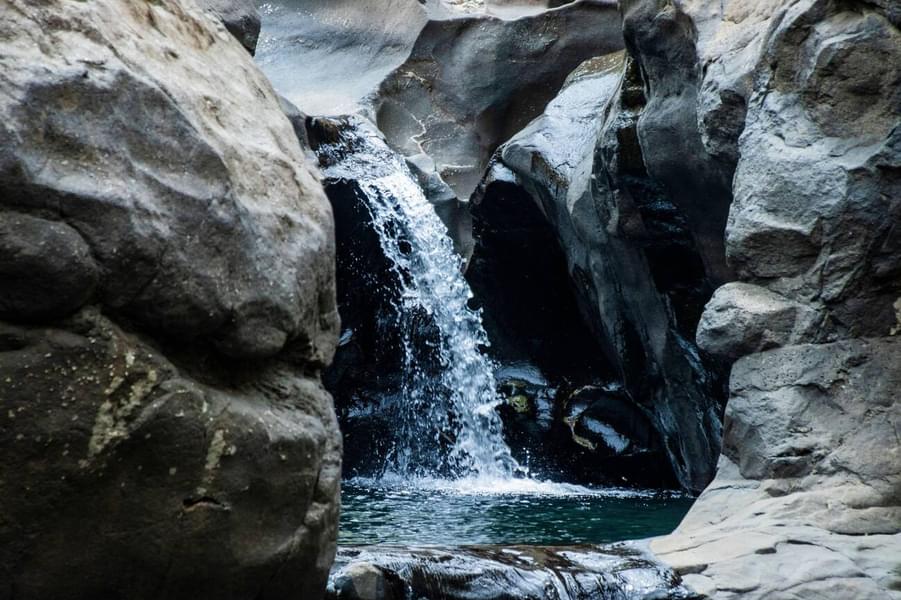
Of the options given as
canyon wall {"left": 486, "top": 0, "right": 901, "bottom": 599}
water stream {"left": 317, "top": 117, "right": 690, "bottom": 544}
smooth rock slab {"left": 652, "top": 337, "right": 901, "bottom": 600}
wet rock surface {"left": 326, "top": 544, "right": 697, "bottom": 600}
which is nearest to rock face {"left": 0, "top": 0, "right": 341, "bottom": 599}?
wet rock surface {"left": 326, "top": 544, "right": 697, "bottom": 600}

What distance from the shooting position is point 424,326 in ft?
37.0

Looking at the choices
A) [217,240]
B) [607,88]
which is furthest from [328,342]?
[607,88]

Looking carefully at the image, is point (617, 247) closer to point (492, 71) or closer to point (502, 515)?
point (502, 515)

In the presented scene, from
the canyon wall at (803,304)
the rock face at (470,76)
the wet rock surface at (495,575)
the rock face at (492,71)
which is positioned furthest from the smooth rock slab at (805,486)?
the rock face at (492,71)

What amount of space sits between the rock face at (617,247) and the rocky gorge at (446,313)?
35 millimetres

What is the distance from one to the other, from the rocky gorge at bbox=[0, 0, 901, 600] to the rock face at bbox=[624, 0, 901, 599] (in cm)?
1

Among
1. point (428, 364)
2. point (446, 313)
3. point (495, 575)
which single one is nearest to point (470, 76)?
point (446, 313)

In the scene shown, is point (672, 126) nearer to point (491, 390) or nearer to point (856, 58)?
point (856, 58)

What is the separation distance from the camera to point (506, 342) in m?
11.2

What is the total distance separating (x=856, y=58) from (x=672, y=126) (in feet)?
6.95

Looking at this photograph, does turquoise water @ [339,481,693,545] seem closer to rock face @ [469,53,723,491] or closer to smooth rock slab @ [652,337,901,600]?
rock face @ [469,53,723,491]

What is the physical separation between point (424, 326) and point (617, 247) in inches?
123

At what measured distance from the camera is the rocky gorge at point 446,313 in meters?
2.46

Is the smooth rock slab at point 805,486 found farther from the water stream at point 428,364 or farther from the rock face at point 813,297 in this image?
the water stream at point 428,364
